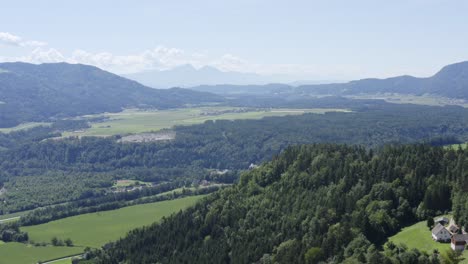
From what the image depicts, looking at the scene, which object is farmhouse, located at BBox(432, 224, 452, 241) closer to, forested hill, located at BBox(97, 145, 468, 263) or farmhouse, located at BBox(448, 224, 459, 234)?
farmhouse, located at BBox(448, 224, 459, 234)

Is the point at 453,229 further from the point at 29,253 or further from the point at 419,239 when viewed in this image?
the point at 29,253

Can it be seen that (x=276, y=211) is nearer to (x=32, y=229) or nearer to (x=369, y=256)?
(x=369, y=256)

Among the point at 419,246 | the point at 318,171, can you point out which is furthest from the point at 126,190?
the point at 419,246

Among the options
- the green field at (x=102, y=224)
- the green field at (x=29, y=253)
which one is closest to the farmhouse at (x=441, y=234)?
the green field at (x=102, y=224)

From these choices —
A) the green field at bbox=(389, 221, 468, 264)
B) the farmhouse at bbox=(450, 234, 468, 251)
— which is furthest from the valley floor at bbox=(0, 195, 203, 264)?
the farmhouse at bbox=(450, 234, 468, 251)

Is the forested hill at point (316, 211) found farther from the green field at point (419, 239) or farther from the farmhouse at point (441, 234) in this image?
the farmhouse at point (441, 234)

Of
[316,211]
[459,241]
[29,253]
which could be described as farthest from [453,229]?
[29,253]
